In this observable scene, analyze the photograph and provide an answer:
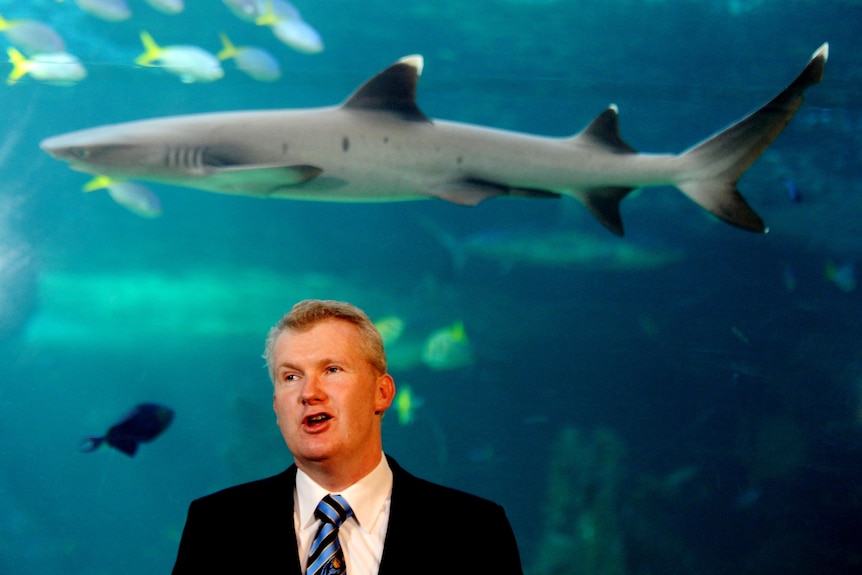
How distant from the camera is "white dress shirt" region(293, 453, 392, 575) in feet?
3.69

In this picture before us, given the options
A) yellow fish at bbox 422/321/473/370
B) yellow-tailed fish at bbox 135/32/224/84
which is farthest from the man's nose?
yellow-tailed fish at bbox 135/32/224/84

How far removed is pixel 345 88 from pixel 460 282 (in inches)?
53.7

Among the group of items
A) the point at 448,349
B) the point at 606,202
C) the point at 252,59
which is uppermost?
the point at 252,59

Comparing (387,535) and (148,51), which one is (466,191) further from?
(148,51)

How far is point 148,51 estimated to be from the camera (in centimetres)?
390

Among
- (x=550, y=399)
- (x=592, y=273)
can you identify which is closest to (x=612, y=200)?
(x=592, y=273)

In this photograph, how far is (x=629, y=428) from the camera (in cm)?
445

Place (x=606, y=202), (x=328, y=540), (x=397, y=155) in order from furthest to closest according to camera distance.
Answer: (x=606, y=202) < (x=397, y=155) < (x=328, y=540)

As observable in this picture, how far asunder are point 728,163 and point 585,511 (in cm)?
246

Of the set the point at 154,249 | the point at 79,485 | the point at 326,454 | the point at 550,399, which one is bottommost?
the point at 326,454

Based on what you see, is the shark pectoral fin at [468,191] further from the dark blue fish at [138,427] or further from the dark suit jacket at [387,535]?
the dark suit jacket at [387,535]

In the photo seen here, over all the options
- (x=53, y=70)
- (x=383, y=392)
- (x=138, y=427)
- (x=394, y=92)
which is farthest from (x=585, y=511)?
(x=53, y=70)

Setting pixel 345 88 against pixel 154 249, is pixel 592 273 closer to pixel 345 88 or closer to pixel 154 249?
pixel 345 88

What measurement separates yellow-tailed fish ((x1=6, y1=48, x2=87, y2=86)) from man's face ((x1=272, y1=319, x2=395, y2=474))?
3493 mm
